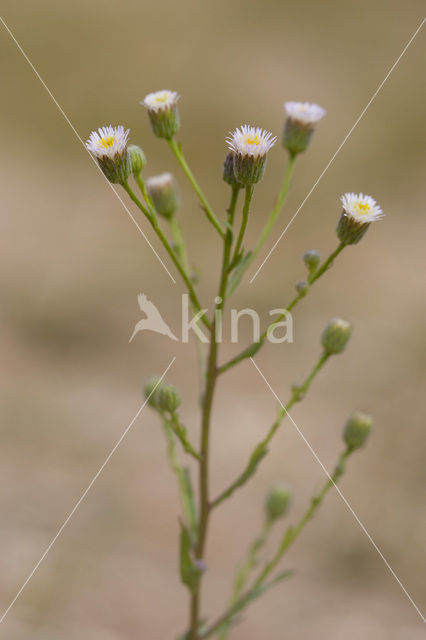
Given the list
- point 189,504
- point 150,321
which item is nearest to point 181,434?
point 189,504

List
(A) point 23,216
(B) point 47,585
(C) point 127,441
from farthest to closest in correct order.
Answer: (A) point 23,216, (C) point 127,441, (B) point 47,585

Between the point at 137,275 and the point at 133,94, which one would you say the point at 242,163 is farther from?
the point at 133,94

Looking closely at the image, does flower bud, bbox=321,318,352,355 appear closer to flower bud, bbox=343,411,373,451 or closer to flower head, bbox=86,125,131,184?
flower bud, bbox=343,411,373,451

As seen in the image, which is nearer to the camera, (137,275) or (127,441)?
(127,441)

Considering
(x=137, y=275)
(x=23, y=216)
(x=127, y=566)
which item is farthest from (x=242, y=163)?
(x=23, y=216)

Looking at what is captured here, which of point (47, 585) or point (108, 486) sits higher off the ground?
point (108, 486)

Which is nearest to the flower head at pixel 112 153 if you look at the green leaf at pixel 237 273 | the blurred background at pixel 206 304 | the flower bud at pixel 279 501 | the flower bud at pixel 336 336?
the green leaf at pixel 237 273
